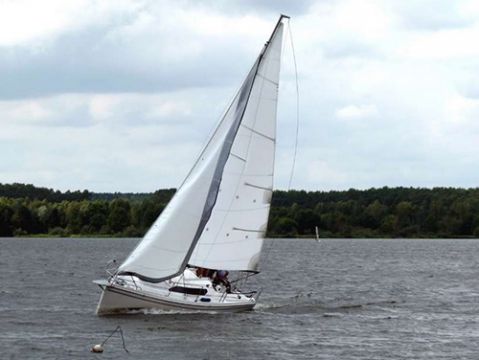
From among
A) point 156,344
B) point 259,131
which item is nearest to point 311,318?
point 259,131

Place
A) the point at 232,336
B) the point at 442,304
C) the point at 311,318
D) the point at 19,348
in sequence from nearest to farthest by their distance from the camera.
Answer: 1. the point at 19,348
2. the point at 232,336
3. the point at 311,318
4. the point at 442,304

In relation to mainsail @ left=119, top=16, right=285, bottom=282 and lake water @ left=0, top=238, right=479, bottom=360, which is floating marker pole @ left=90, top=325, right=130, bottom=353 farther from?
mainsail @ left=119, top=16, right=285, bottom=282

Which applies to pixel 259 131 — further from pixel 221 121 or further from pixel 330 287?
pixel 330 287

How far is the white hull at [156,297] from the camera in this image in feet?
156

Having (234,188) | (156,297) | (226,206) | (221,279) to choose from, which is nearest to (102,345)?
(156,297)

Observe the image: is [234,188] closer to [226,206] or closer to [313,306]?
[226,206]

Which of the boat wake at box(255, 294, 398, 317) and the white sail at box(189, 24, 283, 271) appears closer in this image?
the white sail at box(189, 24, 283, 271)

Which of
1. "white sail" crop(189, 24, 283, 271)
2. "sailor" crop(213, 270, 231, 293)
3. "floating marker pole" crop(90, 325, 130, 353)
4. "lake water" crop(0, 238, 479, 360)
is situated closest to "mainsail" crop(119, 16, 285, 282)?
"white sail" crop(189, 24, 283, 271)

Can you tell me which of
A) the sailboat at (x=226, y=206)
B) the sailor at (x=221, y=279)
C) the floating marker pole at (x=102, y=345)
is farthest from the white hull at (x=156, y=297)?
the floating marker pole at (x=102, y=345)

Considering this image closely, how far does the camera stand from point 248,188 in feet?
165

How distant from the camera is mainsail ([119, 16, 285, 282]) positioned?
49.5 metres

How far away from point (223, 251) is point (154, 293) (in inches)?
164

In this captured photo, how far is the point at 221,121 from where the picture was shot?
5094cm

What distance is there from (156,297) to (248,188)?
6823 mm
